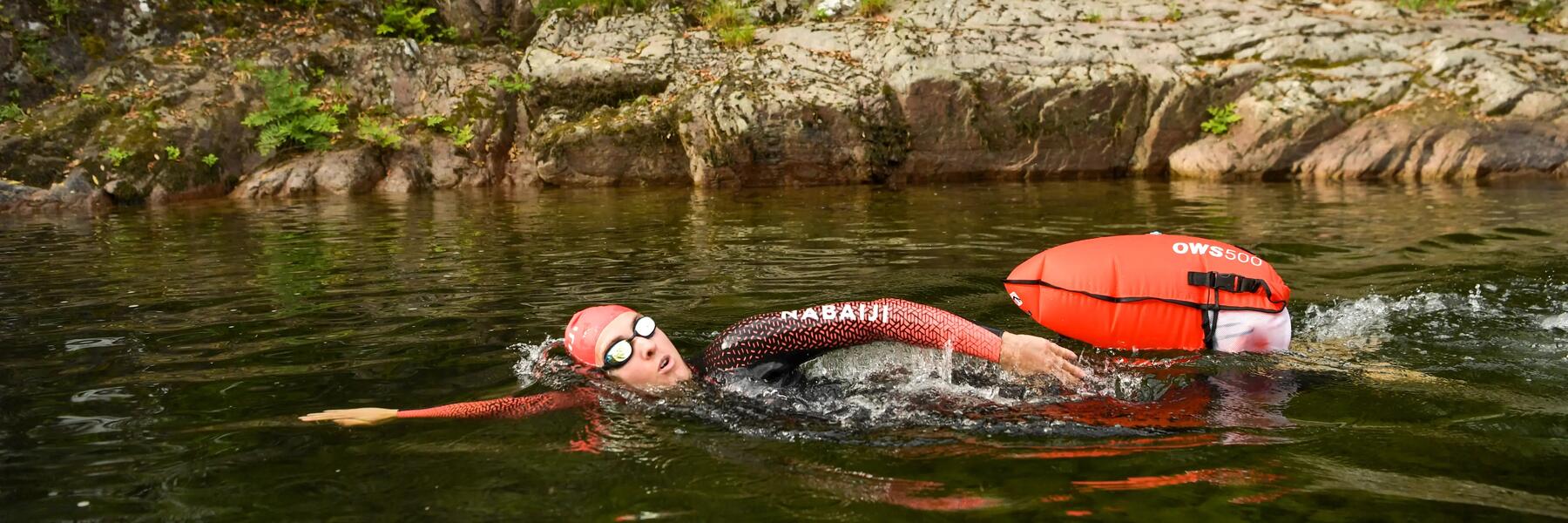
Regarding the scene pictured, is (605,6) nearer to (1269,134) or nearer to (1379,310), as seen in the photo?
(1269,134)

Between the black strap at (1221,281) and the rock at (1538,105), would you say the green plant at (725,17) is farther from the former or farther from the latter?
the black strap at (1221,281)

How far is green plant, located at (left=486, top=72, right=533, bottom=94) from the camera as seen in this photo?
17.2 meters

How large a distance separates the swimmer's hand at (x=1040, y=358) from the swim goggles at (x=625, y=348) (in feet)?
5.08

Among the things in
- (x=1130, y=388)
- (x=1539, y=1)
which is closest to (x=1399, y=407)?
(x=1130, y=388)

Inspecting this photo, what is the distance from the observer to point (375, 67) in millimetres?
18453

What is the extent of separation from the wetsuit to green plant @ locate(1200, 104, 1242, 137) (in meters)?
13.1

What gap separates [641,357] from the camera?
14.1 feet

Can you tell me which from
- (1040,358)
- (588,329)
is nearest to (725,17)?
(588,329)

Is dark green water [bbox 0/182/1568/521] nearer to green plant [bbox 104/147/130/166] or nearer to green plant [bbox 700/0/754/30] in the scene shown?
green plant [bbox 104/147/130/166]

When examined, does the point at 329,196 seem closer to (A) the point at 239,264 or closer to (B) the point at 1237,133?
(A) the point at 239,264

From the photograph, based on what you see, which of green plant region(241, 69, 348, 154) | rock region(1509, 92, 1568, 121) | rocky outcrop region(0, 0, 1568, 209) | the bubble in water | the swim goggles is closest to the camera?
the swim goggles

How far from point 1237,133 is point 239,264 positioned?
1406cm

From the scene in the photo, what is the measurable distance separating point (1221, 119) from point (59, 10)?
2013cm

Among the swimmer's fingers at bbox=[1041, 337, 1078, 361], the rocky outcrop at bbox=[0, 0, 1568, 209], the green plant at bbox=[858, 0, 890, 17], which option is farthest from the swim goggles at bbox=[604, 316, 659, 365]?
the green plant at bbox=[858, 0, 890, 17]
